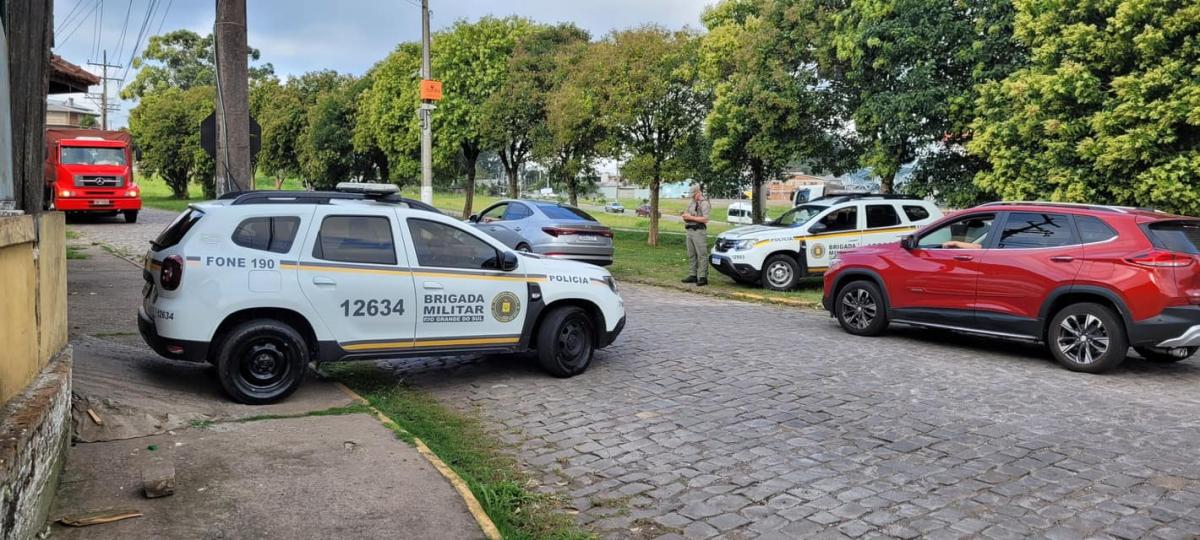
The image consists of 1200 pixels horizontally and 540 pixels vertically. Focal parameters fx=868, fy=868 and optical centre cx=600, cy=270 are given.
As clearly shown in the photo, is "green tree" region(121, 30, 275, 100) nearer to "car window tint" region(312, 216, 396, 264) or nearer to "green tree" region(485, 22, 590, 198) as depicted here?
"green tree" region(485, 22, 590, 198)

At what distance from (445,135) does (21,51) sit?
2990 cm

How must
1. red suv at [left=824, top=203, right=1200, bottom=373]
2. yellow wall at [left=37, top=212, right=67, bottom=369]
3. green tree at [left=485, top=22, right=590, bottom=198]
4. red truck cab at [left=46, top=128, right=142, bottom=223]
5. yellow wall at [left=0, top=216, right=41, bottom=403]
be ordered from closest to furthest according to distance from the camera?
1. yellow wall at [left=0, top=216, right=41, bottom=403]
2. yellow wall at [left=37, top=212, right=67, bottom=369]
3. red suv at [left=824, top=203, right=1200, bottom=373]
4. red truck cab at [left=46, top=128, right=142, bottom=223]
5. green tree at [left=485, top=22, right=590, bottom=198]

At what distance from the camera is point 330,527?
443cm

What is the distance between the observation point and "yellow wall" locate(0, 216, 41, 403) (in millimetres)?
4139

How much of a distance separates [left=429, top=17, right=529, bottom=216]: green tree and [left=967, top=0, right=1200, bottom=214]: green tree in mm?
20367

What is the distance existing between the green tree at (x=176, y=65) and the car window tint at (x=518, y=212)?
63688 mm

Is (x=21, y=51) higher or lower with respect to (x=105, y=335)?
higher

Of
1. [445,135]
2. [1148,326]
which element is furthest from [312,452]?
[445,135]

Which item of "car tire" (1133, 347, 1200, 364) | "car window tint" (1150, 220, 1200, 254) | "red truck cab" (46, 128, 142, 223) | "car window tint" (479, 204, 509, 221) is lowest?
"car tire" (1133, 347, 1200, 364)

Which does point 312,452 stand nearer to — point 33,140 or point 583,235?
point 33,140

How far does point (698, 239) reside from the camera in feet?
51.6

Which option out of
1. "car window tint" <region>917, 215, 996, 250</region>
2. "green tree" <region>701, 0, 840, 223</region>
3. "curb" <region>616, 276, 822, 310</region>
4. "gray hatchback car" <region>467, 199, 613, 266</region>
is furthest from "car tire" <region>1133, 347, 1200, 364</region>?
"green tree" <region>701, 0, 840, 223</region>

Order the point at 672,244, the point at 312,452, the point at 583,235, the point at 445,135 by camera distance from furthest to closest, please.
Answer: the point at 445,135 < the point at 672,244 < the point at 583,235 < the point at 312,452

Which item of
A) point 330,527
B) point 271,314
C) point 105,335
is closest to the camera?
point 330,527
